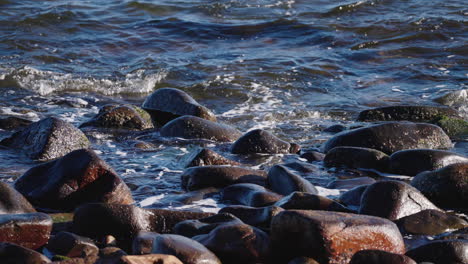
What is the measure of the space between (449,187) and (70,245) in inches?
111

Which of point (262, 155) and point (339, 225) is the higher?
point (339, 225)

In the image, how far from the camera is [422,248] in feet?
13.2

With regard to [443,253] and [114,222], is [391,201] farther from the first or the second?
[114,222]

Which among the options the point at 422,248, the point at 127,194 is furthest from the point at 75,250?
the point at 422,248

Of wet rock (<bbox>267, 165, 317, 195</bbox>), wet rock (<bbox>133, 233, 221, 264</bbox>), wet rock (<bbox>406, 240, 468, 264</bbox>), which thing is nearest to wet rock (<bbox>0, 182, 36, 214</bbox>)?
wet rock (<bbox>133, 233, 221, 264</bbox>)

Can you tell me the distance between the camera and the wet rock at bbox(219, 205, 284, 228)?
4363 millimetres

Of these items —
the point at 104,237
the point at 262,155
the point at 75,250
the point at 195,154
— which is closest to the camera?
the point at 75,250

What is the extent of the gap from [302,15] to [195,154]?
8.81 metres

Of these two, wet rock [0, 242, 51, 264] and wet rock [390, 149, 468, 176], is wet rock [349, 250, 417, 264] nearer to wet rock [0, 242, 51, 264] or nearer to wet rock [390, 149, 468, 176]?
wet rock [0, 242, 51, 264]

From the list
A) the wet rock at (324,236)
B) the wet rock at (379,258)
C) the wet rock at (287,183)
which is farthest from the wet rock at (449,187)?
the wet rock at (379,258)

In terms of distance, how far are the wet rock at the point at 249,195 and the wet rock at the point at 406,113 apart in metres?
3.49

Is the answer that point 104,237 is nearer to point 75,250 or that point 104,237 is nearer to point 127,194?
point 75,250

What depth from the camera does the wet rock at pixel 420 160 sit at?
5.96 meters

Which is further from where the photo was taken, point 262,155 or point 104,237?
point 262,155
